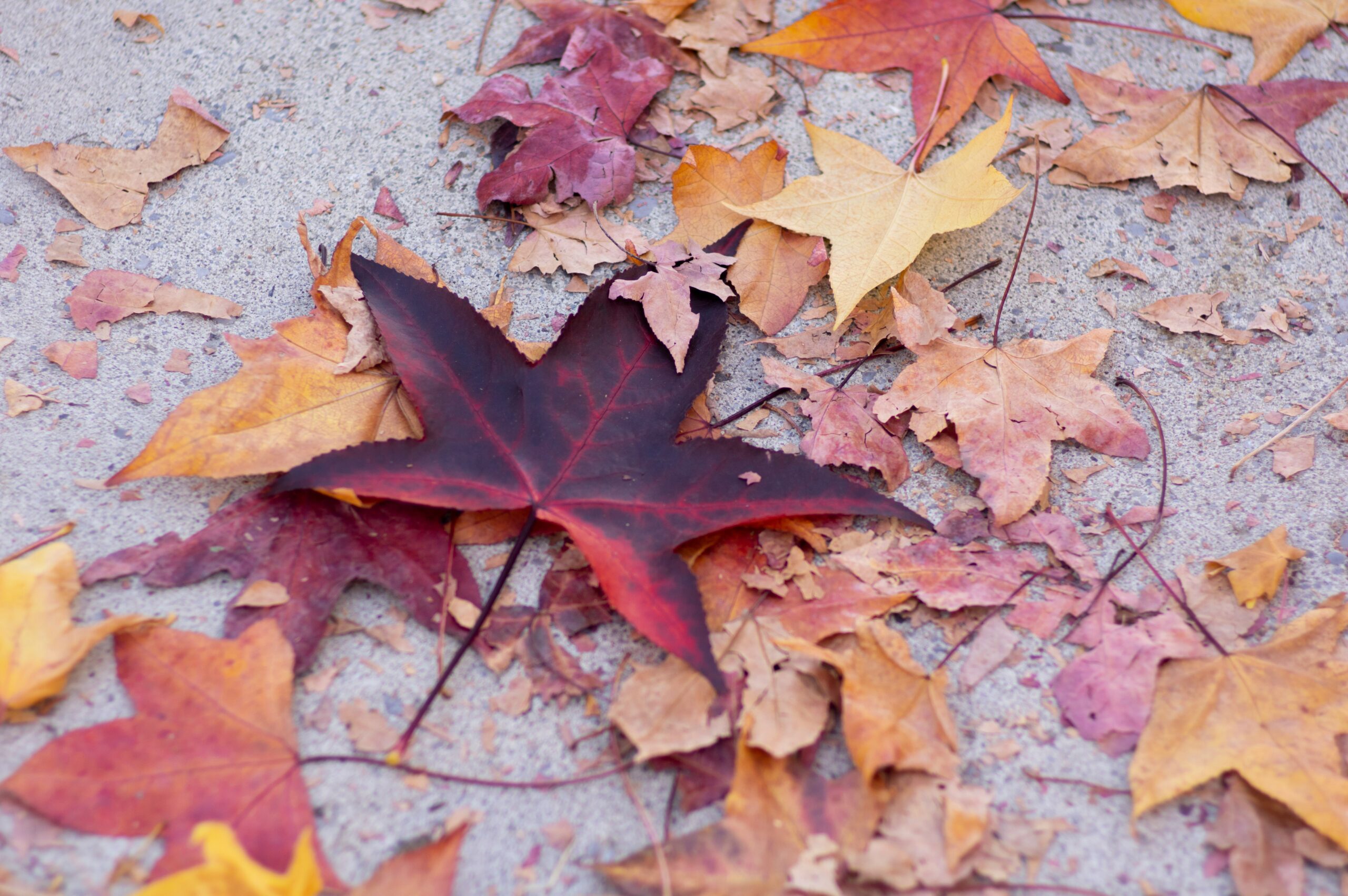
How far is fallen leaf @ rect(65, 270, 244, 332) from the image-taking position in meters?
1.31

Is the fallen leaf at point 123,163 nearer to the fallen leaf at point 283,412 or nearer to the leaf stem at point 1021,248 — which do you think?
the fallen leaf at point 283,412

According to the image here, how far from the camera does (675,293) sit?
3.98 ft

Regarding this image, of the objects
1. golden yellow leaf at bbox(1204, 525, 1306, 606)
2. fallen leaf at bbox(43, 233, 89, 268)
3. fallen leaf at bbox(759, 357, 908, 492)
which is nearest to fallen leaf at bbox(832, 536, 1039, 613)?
fallen leaf at bbox(759, 357, 908, 492)

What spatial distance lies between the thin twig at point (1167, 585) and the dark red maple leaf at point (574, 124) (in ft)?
2.92

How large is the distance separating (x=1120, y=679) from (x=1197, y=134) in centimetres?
100

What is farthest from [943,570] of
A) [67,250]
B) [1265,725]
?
[67,250]

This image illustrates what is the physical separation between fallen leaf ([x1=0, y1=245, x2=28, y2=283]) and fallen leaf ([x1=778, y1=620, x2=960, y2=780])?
1261mm

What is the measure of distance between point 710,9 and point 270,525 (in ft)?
3.95

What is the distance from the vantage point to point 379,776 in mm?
979

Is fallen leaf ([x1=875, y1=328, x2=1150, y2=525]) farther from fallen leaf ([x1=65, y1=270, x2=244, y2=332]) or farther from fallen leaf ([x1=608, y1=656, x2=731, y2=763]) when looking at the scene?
fallen leaf ([x1=65, y1=270, x2=244, y2=332])

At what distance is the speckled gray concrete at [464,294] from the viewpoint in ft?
3.18

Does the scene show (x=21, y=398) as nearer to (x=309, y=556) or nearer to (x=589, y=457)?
(x=309, y=556)

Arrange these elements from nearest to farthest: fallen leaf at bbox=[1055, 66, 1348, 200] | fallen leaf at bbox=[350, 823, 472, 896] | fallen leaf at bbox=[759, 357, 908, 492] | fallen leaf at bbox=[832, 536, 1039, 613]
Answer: fallen leaf at bbox=[350, 823, 472, 896], fallen leaf at bbox=[832, 536, 1039, 613], fallen leaf at bbox=[759, 357, 908, 492], fallen leaf at bbox=[1055, 66, 1348, 200]

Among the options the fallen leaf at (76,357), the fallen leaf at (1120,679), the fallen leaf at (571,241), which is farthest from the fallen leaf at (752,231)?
the fallen leaf at (76,357)
